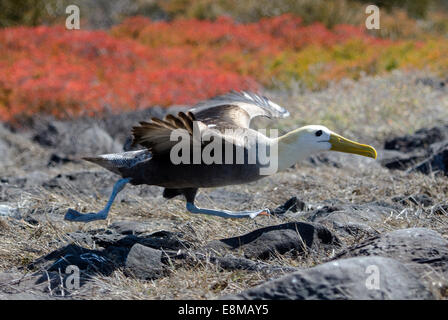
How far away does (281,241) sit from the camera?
3.52 m

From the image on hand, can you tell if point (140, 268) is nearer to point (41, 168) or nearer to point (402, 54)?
point (41, 168)

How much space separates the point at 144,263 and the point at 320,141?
1.31 m

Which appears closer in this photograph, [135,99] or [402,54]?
[135,99]

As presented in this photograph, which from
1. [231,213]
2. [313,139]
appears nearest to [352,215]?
[313,139]

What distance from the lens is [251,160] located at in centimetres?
378

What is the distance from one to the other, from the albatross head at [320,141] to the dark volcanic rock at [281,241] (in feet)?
1.80

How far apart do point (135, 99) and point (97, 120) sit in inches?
38.0

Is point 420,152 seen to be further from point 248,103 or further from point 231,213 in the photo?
point 231,213

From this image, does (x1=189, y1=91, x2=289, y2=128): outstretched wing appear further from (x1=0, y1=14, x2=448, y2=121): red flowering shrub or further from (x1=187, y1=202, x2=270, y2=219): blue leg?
(x1=0, y1=14, x2=448, y2=121): red flowering shrub

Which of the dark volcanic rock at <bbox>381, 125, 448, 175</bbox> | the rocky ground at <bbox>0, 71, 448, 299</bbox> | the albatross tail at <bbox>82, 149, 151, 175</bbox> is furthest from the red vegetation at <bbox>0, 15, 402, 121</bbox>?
the albatross tail at <bbox>82, 149, 151, 175</bbox>

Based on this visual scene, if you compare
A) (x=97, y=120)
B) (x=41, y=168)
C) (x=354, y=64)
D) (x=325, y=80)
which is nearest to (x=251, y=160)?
(x=41, y=168)

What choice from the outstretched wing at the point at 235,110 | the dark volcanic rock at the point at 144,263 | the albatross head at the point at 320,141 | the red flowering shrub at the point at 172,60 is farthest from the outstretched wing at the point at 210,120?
the red flowering shrub at the point at 172,60

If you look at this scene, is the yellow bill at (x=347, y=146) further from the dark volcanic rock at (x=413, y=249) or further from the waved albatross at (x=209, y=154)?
the dark volcanic rock at (x=413, y=249)

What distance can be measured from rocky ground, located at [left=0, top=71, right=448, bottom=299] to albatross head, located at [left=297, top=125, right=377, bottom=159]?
1.44 ft
